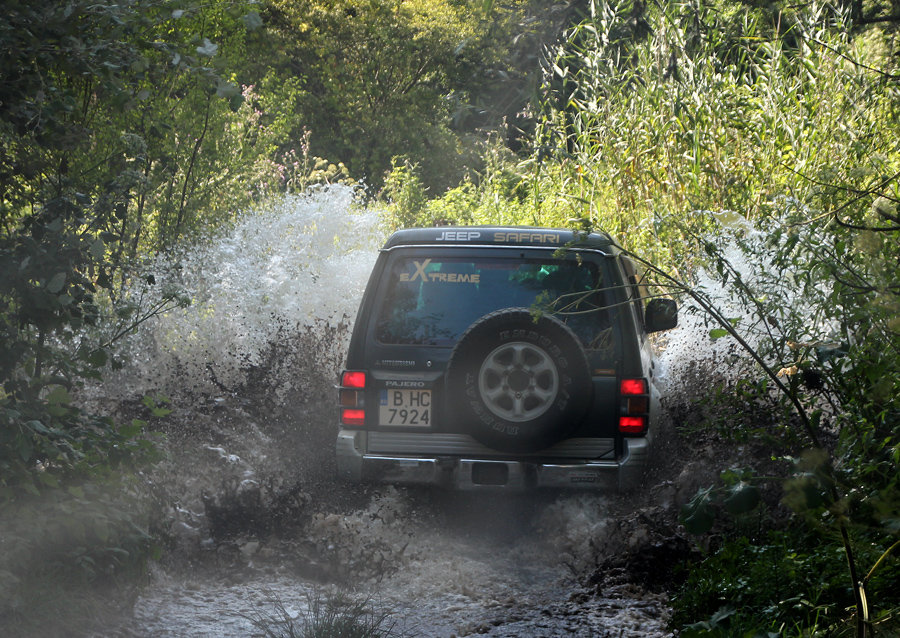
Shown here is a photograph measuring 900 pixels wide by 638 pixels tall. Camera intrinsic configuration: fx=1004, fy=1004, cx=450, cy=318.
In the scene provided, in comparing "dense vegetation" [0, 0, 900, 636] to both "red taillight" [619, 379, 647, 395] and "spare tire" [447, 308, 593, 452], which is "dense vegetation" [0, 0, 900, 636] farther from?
"spare tire" [447, 308, 593, 452]

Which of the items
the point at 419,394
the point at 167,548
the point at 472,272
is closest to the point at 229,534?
the point at 167,548

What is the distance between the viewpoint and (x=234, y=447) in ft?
26.1

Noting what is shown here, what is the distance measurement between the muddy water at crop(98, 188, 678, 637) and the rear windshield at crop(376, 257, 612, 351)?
1.10 metres

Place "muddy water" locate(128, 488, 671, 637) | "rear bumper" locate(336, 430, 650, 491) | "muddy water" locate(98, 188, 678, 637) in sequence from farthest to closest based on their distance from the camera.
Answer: "rear bumper" locate(336, 430, 650, 491) < "muddy water" locate(98, 188, 678, 637) < "muddy water" locate(128, 488, 671, 637)

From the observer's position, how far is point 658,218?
6410 millimetres

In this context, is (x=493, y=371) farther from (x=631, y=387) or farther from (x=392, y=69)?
(x=392, y=69)

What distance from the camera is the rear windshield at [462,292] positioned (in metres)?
6.15

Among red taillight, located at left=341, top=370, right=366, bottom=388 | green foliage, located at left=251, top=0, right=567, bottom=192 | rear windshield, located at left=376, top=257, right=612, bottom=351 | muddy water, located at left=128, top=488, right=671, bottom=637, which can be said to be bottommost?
muddy water, located at left=128, top=488, right=671, bottom=637

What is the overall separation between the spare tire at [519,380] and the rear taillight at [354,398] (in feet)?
1.96

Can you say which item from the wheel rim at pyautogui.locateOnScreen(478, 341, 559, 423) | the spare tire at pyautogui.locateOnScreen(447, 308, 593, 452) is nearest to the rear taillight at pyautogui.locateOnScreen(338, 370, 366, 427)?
the spare tire at pyautogui.locateOnScreen(447, 308, 593, 452)

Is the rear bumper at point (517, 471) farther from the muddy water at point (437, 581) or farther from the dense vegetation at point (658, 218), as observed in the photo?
the dense vegetation at point (658, 218)

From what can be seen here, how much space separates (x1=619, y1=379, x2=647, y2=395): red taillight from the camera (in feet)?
19.6

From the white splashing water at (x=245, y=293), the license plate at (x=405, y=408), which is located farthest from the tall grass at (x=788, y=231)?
the white splashing water at (x=245, y=293)

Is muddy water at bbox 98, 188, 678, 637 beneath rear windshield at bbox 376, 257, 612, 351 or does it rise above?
beneath
